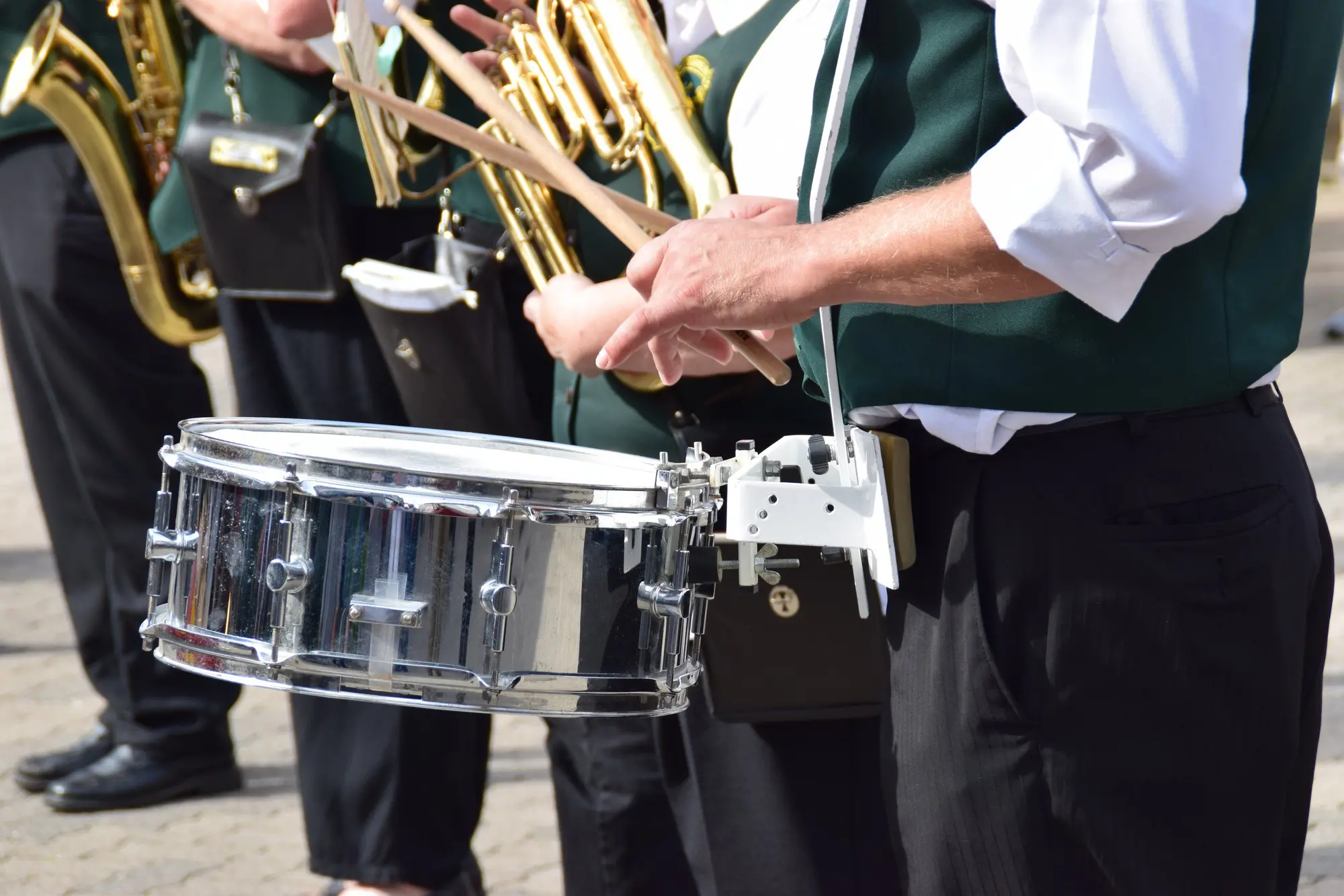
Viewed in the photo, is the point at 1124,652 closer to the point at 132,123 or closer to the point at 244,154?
the point at 244,154

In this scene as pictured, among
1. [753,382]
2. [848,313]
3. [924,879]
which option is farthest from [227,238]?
[924,879]

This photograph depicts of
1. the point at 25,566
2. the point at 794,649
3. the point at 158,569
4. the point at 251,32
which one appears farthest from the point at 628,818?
the point at 25,566

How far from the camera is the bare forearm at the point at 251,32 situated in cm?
263

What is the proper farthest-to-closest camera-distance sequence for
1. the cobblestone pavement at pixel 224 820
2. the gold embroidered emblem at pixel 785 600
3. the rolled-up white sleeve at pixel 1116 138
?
the cobblestone pavement at pixel 224 820, the gold embroidered emblem at pixel 785 600, the rolled-up white sleeve at pixel 1116 138

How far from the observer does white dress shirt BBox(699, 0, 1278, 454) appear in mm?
1209

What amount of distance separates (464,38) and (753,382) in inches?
33.2

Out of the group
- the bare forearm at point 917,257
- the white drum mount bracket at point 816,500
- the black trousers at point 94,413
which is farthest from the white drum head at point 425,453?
the black trousers at point 94,413

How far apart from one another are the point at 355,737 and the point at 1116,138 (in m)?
1.95

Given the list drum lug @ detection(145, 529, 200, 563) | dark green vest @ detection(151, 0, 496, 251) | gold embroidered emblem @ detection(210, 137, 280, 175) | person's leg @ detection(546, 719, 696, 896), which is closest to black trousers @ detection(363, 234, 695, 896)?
person's leg @ detection(546, 719, 696, 896)

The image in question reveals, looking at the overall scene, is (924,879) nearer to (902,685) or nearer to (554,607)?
(902,685)

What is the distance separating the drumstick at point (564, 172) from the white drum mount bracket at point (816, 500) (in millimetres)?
122

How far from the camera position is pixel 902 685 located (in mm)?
1562

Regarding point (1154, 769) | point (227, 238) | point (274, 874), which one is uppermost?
point (227, 238)

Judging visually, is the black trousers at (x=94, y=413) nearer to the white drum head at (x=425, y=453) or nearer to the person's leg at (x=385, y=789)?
the person's leg at (x=385, y=789)
